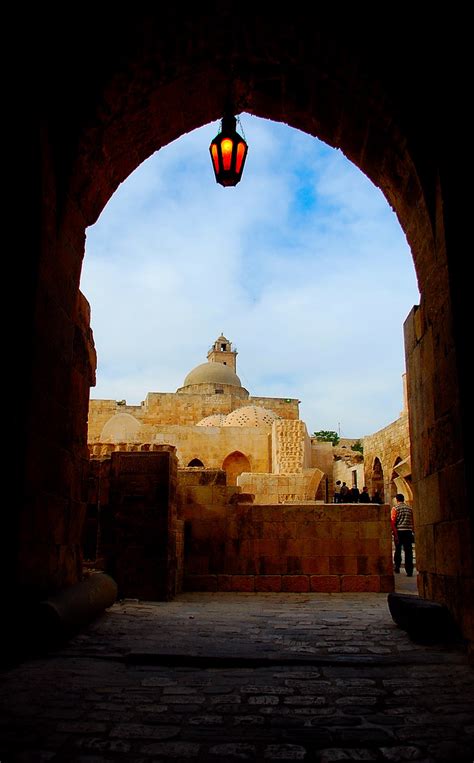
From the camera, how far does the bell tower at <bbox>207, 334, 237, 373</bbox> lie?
4697 cm

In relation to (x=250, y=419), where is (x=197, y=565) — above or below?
below

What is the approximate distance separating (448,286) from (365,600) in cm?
457

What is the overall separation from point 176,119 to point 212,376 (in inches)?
1414

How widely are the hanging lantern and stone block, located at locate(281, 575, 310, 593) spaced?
5996 mm

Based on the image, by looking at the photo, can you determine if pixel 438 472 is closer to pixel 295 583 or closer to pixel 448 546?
pixel 448 546

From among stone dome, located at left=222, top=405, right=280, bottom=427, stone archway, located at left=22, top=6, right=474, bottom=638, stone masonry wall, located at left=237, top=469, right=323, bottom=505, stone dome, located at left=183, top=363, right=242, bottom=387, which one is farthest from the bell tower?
stone archway, located at left=22, top=6, right=474, bottom=638

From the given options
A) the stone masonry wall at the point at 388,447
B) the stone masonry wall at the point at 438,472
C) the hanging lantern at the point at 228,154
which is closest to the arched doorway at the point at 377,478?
the stone masonry wall at the point at 388,447

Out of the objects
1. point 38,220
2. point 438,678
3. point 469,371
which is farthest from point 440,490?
point 38,220

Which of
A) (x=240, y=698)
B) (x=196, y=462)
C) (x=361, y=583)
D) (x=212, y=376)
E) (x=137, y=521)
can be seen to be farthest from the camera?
(x=212, y=376)

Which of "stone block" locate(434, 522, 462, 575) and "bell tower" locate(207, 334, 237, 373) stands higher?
"bell tower" locate(207, 334, 237, 373)

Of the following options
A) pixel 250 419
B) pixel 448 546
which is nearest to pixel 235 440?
pixel 250 419

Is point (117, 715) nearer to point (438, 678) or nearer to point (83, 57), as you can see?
point (438, 678)

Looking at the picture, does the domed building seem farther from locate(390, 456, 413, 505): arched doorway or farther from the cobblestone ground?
the cobblestone ground

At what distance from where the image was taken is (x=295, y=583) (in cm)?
849
